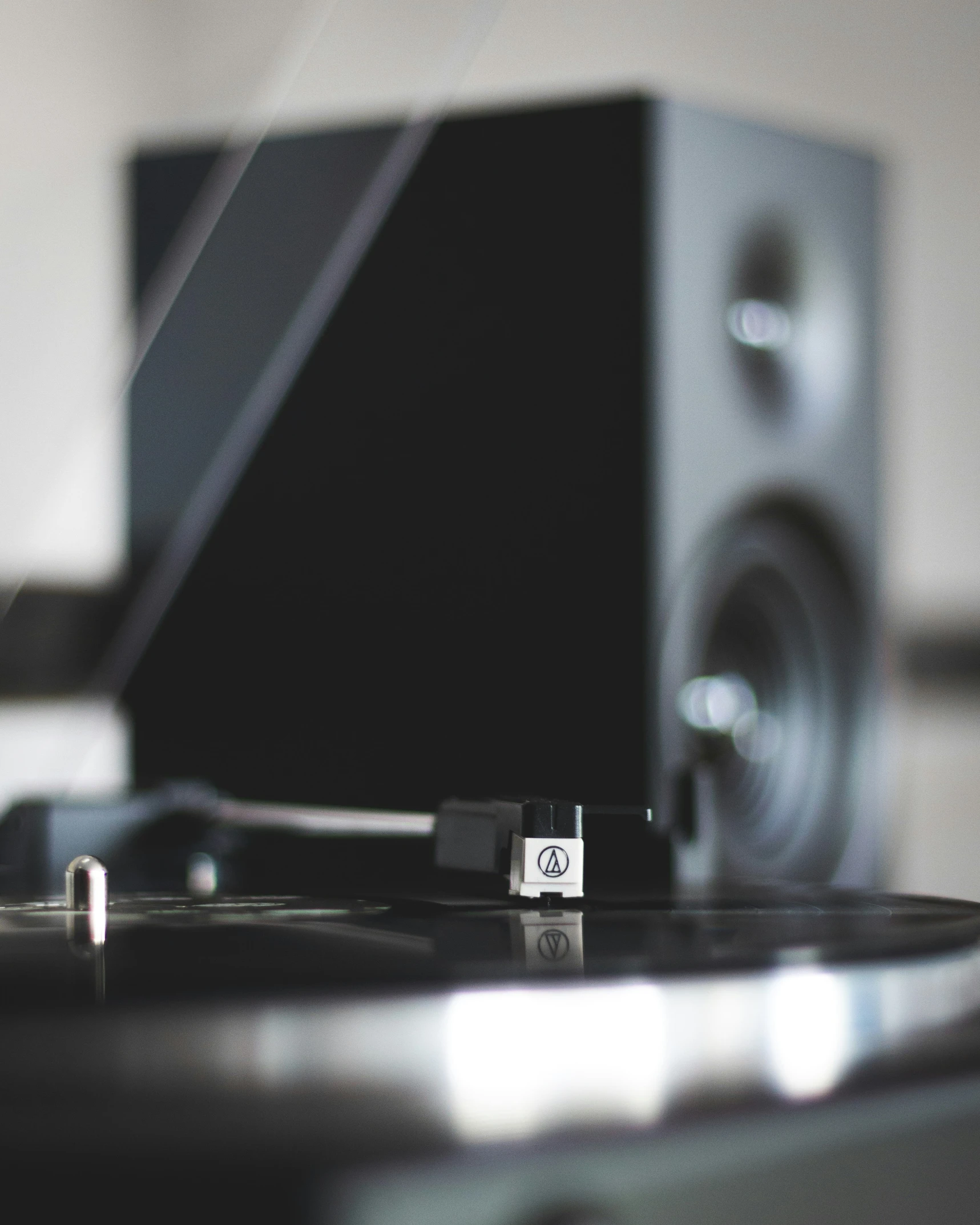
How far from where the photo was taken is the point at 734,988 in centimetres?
29

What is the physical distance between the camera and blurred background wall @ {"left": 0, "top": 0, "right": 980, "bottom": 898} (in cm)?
65

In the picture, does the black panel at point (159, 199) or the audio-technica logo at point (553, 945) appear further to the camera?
the black panel at point (159, 199)

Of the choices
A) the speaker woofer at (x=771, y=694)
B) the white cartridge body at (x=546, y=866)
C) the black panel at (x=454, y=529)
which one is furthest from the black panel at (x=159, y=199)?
the white cartridge body at (x=546, y=866)

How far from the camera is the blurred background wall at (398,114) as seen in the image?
654 millimetres

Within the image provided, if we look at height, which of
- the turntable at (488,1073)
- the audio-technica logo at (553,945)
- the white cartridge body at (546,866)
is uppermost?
the white cartridge body at (546,866)

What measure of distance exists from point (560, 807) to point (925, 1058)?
0.34ft

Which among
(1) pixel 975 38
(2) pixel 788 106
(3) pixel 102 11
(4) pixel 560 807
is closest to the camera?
(4) pixel 560 807

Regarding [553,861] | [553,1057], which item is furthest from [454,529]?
[553,1057]

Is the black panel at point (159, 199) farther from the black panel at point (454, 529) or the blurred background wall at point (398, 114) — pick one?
the black panel at point (454, 529)

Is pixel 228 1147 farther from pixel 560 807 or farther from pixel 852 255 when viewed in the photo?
pixel 852 255

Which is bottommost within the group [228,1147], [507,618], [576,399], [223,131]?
[228,1147]

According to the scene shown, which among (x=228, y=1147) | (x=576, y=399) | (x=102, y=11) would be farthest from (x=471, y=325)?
(x=228, y=1147)

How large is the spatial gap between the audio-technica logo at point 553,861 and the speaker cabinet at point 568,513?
277 millimetres

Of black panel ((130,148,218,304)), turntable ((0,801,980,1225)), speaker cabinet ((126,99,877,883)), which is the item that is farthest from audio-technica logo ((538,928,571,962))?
black panel ((130,148,218,304))
